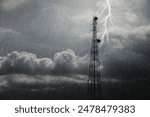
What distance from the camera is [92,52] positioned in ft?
145

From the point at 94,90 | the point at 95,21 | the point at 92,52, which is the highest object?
the point at 95,21

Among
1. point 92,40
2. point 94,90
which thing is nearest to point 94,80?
point 94,90

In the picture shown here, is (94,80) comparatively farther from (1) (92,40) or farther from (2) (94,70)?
(1) (92,40)

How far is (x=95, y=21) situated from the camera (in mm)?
45312

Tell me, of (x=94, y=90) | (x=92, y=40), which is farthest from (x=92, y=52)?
(x=94, y=90)

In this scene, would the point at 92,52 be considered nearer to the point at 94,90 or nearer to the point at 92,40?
the point at 92,40

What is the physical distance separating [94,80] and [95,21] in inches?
296

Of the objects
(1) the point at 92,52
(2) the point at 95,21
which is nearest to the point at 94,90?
Answer: (1) the point at 92,52

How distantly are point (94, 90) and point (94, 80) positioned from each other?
123 cm

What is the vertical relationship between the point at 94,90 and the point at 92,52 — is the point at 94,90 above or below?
below

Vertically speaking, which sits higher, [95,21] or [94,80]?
[95,21]

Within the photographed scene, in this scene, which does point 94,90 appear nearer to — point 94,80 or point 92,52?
point 94,80

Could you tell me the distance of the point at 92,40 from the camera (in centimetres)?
4478

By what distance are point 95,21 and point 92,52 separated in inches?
161
